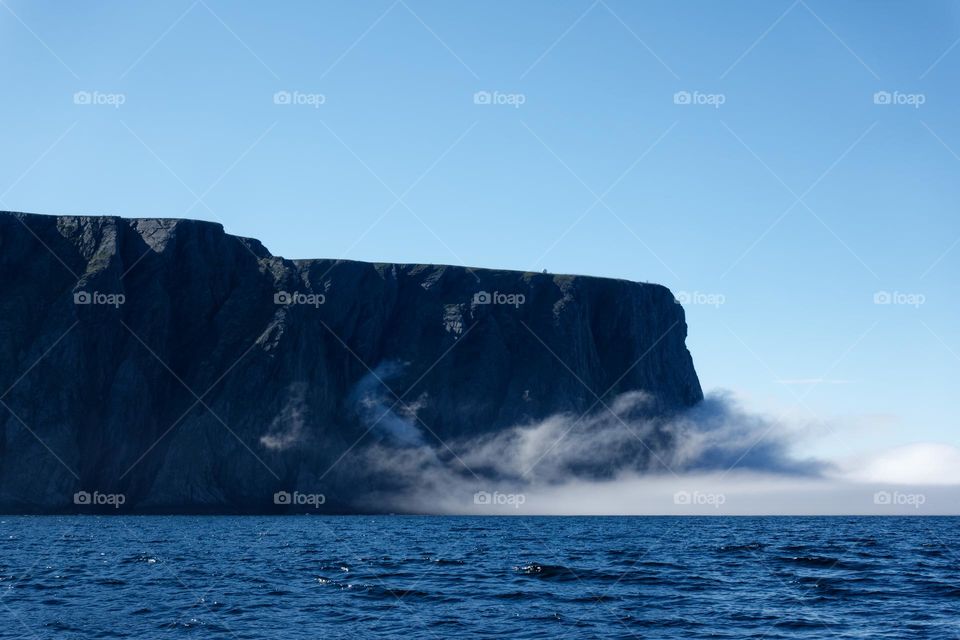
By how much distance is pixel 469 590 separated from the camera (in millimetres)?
37719

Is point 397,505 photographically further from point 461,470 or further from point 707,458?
point 707,458

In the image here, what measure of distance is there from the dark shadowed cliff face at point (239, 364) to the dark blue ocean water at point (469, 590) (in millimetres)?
72003

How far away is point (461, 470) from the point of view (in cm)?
15725

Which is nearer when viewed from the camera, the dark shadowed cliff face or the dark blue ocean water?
the dark blue ocean water

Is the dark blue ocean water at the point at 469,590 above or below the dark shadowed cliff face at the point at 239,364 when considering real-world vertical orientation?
below

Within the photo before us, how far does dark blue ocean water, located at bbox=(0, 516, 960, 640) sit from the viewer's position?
29.3 metres

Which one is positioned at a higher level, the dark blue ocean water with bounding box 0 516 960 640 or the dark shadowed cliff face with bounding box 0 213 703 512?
the dark shadowed cliff face with bounding box 0 213 703 512

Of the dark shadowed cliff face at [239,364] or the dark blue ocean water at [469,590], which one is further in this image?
the dark shadowed cliff face at [239,364]

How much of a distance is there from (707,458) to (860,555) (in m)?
136

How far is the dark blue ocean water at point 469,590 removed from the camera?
29266 millimetres

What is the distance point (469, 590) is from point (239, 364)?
115731 mm

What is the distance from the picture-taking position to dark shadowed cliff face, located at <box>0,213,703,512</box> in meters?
133

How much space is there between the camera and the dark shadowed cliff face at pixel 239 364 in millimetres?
132625

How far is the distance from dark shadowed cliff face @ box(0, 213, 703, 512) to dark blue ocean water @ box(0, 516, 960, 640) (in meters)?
72.0
